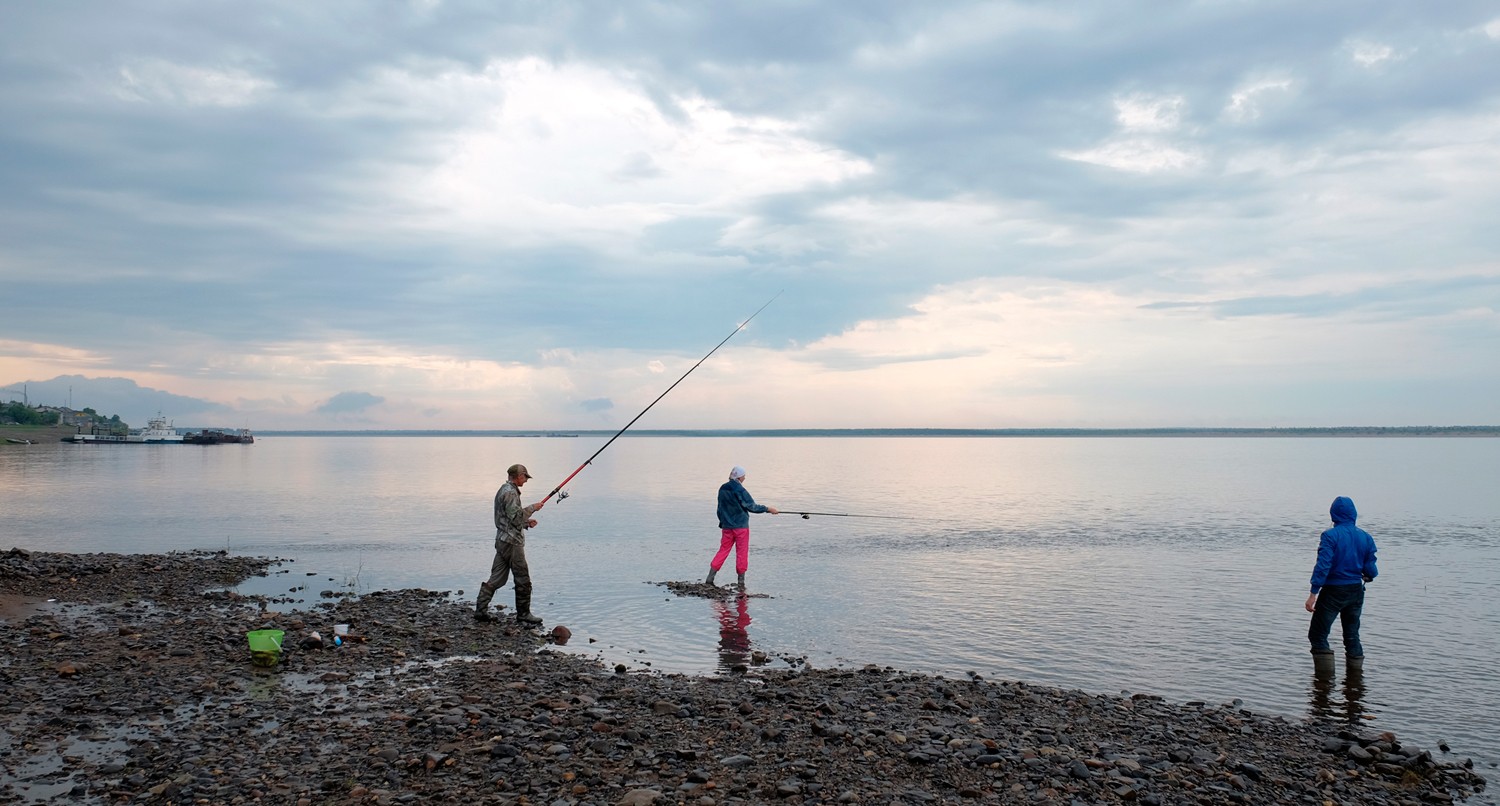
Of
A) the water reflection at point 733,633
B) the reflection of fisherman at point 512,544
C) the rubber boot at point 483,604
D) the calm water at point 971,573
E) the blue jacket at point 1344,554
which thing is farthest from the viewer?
the rubber boot at point 483,604

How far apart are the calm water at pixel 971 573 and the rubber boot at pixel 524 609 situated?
0.54 meters

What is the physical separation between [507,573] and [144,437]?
176428 millimetres

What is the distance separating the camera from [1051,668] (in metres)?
12.7

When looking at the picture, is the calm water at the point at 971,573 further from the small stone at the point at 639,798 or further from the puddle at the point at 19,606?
the small stone at the point at 639,798

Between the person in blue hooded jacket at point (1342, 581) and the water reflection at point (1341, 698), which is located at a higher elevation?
the person in blue hooded jacket at point (1342, 581)

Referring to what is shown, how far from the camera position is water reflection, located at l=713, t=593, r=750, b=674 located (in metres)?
12.6

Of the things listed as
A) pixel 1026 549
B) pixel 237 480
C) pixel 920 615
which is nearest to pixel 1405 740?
pixel 920 615

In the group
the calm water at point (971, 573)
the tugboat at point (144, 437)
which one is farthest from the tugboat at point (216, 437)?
the calm water at point (971, 573)

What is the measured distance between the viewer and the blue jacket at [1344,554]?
1176 cm

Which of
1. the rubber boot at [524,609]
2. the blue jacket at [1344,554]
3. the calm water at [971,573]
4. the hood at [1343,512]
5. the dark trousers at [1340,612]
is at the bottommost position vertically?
the calm water at [971,573]

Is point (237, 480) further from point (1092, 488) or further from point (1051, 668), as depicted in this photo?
point (1051, 668)

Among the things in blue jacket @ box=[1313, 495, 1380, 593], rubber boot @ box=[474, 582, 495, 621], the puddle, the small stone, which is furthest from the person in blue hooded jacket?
the puddle

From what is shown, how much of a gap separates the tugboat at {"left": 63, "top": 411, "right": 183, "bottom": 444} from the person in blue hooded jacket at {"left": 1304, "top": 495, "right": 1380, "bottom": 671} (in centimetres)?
18376

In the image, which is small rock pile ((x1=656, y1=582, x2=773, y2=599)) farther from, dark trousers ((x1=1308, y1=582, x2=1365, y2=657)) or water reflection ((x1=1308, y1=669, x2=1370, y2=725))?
water reflection ((x1=1308, y1=669, x2=1370, y2=725))
